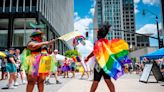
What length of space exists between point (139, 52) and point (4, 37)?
92.1ft

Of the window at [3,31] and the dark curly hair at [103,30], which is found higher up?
the window at [3,31]

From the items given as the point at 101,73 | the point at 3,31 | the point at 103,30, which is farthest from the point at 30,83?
the point at 3,31

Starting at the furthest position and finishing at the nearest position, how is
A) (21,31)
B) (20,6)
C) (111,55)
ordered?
(20,6), (21,31), (111,55)

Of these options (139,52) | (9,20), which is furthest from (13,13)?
(139,52)

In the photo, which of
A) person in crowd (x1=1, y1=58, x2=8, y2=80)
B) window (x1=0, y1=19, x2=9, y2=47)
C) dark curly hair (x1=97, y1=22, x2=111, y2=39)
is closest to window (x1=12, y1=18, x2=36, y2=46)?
window (x1=0, y1=19, x2=9, y2=47)

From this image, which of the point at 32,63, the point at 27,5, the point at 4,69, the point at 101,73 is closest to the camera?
the point at 32,63

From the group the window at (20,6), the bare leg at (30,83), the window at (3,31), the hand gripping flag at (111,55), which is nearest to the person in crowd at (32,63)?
the bare leg at (30,83)

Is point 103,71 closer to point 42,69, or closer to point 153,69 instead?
point 42,69

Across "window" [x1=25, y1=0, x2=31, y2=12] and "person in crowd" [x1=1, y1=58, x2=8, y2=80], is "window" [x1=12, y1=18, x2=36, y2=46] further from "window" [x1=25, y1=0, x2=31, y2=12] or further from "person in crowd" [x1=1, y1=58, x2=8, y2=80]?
"person in crowd" [x1=1, y1=58, x2=8, y2=80]

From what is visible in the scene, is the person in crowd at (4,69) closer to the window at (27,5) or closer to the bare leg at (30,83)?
the bare leg at (30,83)

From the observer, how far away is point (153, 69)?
620 inches

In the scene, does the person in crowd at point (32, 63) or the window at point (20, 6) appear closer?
the person in crowd at point (32, 63)

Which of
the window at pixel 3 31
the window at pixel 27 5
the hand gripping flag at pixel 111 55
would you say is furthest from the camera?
the window at pixel 27 5

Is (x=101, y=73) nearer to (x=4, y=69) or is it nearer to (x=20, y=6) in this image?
(x=4, y=69)
